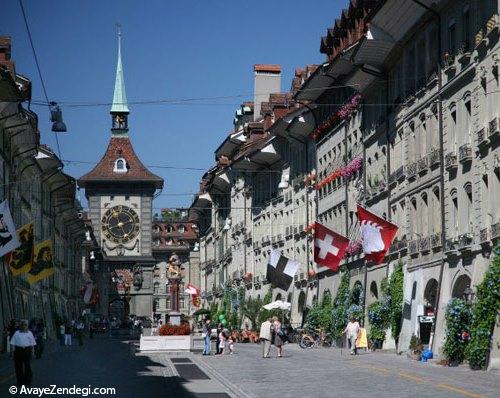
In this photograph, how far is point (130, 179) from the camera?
612 feet

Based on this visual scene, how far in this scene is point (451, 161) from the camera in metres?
48.2

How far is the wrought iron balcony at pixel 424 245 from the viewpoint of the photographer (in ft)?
171

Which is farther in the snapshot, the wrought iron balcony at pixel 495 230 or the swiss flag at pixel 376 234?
the swiss flag at pixel 376 234

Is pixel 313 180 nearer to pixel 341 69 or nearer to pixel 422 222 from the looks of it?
pixel 341 69

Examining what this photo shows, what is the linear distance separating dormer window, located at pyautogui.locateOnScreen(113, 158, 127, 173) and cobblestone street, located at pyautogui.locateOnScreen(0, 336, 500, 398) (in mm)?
142171

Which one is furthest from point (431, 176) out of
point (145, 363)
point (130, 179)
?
point (130, 179)

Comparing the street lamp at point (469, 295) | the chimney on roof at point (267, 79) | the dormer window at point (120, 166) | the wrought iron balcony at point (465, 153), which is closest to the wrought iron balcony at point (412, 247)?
the wrought iron balcony at point (465, 153)

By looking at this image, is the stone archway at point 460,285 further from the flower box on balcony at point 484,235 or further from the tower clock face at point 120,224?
the tower clock face at point 120,224

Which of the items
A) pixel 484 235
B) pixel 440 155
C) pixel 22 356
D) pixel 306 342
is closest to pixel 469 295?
pixel 484 235

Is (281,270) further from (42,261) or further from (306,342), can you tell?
(42,261)

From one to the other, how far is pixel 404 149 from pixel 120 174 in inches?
5225

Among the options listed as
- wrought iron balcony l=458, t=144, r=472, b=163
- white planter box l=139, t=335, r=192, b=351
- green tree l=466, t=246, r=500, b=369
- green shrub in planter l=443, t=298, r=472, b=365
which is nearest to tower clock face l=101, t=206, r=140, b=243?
white planter box l=139, t=335, r=192, b=351

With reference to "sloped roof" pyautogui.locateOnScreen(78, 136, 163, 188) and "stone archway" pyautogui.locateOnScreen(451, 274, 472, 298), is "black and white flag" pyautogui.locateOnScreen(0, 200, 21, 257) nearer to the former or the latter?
"stone archway" pyautogui.locateOnScreen(451, 274, 472, 298)

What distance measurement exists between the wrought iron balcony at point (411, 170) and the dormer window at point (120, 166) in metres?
→ 134
